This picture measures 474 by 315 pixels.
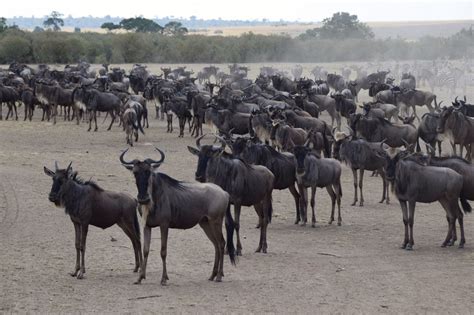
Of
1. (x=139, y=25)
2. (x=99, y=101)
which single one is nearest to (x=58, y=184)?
(x=99, y=101)

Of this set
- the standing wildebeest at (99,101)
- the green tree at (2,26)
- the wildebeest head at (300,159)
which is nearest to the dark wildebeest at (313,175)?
the wildebeest head at (300,159)

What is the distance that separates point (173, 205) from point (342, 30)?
10196 centimetres

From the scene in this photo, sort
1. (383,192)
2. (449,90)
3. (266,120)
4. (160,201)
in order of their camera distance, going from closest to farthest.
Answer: (160,201), (383,192), (266,120), (449,90)

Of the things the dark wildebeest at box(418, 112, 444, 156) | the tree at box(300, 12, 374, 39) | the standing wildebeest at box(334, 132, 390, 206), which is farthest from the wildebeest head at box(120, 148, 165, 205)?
the tree at box(300, 12, 374, 39)

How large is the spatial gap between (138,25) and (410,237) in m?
95.9

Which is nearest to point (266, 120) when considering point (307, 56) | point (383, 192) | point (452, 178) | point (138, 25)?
point (383, 192)

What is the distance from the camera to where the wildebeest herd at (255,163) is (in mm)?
11586

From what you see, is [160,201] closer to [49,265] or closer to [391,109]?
[49,265]

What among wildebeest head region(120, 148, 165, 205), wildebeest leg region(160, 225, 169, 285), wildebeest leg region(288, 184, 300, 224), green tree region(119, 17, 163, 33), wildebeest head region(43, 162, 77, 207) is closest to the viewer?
wildebeest head region(120, 148, 165, 205)

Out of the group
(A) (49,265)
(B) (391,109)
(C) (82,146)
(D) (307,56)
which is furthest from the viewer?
(D) (307,56)

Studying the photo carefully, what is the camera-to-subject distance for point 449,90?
5075 cm

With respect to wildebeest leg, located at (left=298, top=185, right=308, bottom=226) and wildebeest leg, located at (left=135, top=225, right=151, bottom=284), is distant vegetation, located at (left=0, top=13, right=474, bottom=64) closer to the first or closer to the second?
wildebeest leg, located at (left=298, top=185, right=308, bottom=226)

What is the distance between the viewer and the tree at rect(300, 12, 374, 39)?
4309 inches

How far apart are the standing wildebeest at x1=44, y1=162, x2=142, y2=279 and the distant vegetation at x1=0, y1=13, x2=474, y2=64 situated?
55143 millimetres
